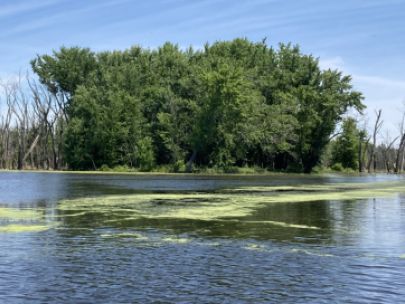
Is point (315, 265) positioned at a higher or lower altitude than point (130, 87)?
lower

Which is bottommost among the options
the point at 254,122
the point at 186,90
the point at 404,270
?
the point at 404,270

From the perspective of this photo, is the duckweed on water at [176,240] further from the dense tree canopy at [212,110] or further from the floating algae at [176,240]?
the dense tree canopy at [212,110]

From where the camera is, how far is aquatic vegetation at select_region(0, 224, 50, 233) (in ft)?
69.5

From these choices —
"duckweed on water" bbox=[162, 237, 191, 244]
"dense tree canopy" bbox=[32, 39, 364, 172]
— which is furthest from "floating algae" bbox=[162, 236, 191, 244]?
"dense tree canopy" bbox=[32, 39, 364, 172]

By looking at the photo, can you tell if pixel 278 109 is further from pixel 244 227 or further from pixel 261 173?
pixel 244 227

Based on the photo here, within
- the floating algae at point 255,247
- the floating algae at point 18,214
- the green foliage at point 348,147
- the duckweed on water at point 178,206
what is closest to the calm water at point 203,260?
the floating algae at point 255,247

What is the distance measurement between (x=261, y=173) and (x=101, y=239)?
8040cm

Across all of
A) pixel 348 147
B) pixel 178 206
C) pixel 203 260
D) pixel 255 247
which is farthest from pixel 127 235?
pixel 348 147

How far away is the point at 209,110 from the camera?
9325 centimetres

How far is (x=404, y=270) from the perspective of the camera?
14359 mm

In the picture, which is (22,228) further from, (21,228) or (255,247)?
(255,247)

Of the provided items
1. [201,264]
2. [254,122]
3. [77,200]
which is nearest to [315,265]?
[201,264]

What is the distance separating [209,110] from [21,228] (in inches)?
2858

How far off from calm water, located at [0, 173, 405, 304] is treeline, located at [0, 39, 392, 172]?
2670 inches
